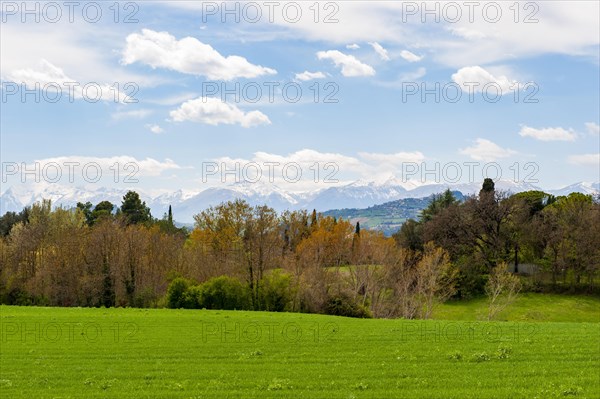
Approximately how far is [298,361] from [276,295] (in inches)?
1617

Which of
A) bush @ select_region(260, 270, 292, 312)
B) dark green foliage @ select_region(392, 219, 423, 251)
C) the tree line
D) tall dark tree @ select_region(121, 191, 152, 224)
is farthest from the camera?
tall dark tree @ select_region(121, 191, 152, 224)

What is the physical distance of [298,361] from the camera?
2669 cm

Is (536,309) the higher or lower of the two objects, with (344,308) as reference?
lower

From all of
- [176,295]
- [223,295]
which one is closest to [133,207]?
[176,295]

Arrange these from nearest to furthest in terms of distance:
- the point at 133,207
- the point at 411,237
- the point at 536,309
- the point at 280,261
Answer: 1. the point at 280,261
2. the point at 536,309
3. the point at 411,237
4. the point at 133,207

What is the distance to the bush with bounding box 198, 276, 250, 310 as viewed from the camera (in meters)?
64.7

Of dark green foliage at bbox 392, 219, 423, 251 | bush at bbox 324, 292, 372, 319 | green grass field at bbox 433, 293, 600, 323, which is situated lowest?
green grass field at bbox 433, 293, 600, 323

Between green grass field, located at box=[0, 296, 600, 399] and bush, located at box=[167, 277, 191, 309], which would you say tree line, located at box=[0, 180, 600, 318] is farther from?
green grass field, located at box=[0, 296, 600, 399]

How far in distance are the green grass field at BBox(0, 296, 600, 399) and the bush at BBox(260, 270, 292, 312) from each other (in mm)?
25539

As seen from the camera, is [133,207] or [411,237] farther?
[133,207]

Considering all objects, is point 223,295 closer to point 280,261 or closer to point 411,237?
point 280,261

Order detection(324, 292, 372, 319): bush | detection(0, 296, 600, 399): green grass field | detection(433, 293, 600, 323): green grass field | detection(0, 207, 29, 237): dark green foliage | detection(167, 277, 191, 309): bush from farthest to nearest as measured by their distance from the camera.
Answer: detection(0, 207, 29, 237): dark green foliage < detection(433, 293, 600, 323): green grass field < detection(324, 292, 372, 319): bush < detection(167, 277, 191, 309): bush < detection(0, 296, 600, 399): green grass field

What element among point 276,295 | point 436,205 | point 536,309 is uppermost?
point 436,205

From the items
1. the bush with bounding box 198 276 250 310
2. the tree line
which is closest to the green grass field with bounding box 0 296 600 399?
the bush with bounding box 198 276 250 310
